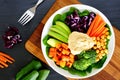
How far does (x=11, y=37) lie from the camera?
157cm

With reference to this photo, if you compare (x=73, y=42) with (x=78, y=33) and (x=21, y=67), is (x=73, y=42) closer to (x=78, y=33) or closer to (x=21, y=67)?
(x=78, y=33)

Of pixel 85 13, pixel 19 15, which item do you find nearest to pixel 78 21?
pixel 85 13

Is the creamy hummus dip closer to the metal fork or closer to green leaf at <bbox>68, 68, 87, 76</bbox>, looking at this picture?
green leaf at <bbox>68, 68, 87, 76</bbox>

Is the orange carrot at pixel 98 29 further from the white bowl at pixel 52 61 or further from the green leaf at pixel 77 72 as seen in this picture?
the green leaf at pixel 77 72

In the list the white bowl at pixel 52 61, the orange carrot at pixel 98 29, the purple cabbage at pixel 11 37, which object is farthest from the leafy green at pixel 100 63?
the purple cabbage at pixel 11 37

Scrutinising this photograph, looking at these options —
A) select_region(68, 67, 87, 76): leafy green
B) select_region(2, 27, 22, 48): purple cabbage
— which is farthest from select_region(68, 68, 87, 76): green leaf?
select_region(2, 27, 22, 48): purple cabbage

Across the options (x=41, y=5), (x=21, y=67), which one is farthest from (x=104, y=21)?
(x=21, y=67)

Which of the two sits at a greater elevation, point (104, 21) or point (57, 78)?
point (104, 21)

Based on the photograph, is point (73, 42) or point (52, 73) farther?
point (52, 73)

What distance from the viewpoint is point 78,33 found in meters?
1.45

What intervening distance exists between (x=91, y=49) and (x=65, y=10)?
0.73ft

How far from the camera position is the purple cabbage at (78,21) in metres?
1.49

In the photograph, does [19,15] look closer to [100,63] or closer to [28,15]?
[28,15]

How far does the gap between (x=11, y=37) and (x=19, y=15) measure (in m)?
0.12
